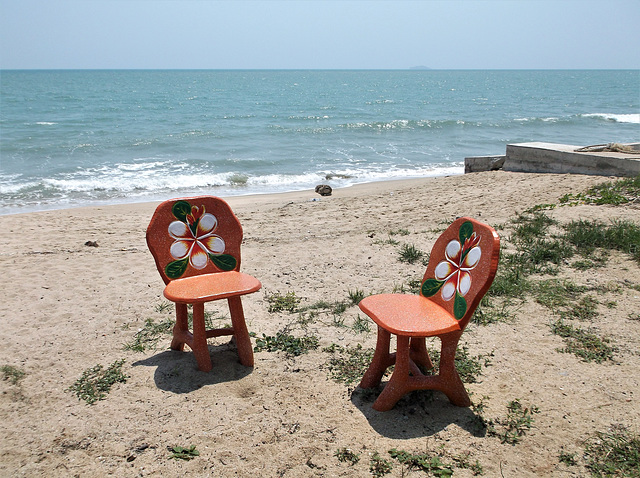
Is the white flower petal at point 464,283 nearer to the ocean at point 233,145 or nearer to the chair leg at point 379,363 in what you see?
the chair leg at point 379,363

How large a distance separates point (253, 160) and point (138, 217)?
8.42m

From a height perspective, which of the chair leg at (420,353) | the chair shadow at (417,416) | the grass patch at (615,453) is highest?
the chair leg at (420,353)

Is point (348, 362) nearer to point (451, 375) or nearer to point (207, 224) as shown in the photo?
point (451, 375)

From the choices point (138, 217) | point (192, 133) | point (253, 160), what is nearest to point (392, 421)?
point (138, 217)

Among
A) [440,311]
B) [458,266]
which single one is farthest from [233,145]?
[440,311]

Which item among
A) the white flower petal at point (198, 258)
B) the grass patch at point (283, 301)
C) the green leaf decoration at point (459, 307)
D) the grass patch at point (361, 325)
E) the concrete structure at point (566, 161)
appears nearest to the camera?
the green leaf decoration at point (459, 307)

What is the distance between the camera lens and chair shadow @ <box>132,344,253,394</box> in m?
3.59

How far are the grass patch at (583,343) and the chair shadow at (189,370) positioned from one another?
2.41m

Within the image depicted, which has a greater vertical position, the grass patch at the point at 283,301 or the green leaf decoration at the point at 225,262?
the green leaf decoration at the point at 225,262

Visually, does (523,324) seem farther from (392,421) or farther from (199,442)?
(199,442)

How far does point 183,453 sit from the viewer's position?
2863 millimetres

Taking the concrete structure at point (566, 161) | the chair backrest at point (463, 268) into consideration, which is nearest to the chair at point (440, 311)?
the chair backrest at point (463, 268)

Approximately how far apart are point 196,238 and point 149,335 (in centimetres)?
99

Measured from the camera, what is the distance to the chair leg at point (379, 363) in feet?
11.1
